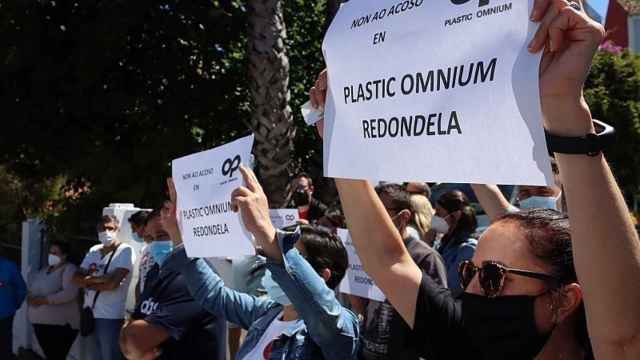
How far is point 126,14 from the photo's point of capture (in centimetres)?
1234

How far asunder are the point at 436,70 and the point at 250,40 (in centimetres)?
888

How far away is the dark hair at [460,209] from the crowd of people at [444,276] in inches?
0.4

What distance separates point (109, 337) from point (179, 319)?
3946mm

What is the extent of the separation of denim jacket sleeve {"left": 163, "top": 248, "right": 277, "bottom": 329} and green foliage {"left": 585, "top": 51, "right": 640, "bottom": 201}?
16.1 meters

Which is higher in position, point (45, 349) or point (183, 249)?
point (183, 249)

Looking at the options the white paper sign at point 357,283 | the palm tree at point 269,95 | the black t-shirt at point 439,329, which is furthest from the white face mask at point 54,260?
the black t-shirt at point 439,329

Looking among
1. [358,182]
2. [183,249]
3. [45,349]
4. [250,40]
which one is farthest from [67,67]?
[358,182]

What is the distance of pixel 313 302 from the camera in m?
3.13

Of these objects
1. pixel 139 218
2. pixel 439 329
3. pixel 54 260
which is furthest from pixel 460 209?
pixel 54 260

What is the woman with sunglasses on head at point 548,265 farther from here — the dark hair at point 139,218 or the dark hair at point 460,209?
the dark hair at point 139,218

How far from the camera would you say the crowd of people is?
5.64 feet

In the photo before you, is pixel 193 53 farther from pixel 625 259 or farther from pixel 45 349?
pixel 625 259

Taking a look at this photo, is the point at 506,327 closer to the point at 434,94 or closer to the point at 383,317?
the point at 434,94

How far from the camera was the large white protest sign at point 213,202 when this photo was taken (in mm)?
3654
